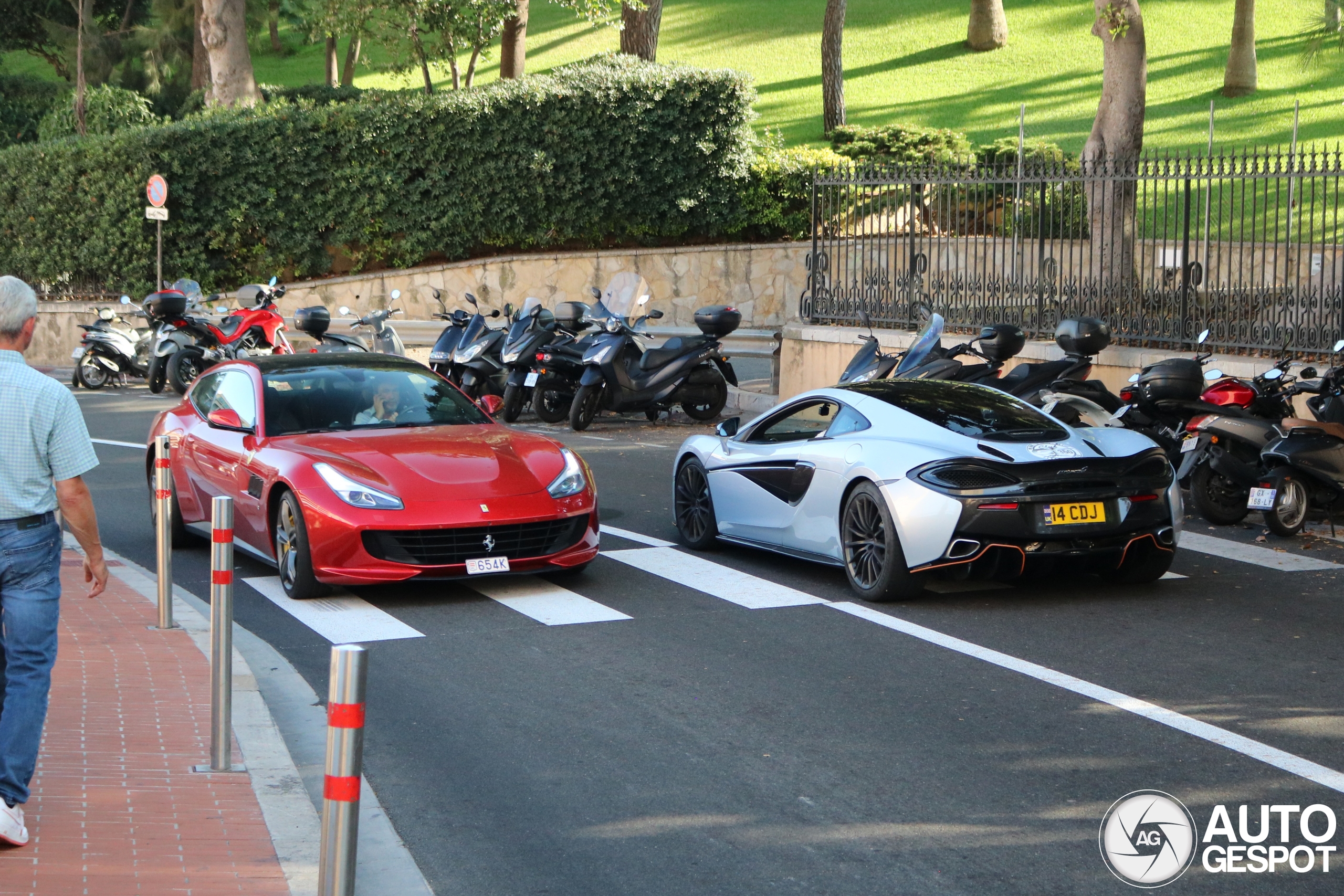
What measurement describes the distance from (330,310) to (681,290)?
7.01m

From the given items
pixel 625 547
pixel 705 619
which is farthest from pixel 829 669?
pixel 625 547

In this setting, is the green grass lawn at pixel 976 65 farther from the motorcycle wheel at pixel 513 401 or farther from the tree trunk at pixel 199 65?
the motorcycle wheel at pixel 513 401

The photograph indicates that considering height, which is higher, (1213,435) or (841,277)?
(841,277)

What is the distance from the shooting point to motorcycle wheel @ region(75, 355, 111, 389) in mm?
24062

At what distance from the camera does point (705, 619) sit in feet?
28.3

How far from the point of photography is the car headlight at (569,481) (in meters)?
9.33

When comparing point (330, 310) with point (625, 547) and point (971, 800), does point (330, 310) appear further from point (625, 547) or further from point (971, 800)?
point (971, 800)

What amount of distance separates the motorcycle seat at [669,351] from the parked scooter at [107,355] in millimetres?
9649

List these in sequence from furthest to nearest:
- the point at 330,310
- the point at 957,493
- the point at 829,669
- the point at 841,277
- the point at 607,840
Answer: the point at 330,310, the point at 841,277, the point at 957,493, the point at 829,669, the point at 607,840

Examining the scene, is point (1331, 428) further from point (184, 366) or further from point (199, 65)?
point (199, 65)

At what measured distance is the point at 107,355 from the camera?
79.2 feet

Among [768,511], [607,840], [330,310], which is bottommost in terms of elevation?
[607,840]

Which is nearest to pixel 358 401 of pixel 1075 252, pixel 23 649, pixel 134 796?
pixel 134 796

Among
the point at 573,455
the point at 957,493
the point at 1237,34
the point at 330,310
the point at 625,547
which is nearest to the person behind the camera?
the point at 957,493
